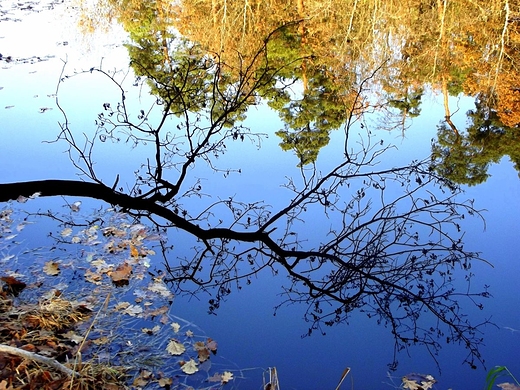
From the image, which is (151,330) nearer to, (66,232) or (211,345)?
(211,345)

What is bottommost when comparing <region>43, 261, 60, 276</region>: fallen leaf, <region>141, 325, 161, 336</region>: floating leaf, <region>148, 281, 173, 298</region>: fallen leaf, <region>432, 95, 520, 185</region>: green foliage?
<region>141, 325, 161, 336</region>: floating leaf

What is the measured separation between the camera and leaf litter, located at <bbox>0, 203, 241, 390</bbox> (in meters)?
2.91

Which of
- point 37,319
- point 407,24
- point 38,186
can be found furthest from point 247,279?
point 407,24

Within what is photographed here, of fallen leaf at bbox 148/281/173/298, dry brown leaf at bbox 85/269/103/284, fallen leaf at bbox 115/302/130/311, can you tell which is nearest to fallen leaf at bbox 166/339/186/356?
fallen leaf at bbox 115/302/130/311

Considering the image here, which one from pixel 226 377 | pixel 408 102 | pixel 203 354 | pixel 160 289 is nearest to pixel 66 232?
pixel 160 289

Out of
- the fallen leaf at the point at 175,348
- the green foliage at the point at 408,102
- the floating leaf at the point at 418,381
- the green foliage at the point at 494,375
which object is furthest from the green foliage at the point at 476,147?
the fallen leaf at the point at 175,348

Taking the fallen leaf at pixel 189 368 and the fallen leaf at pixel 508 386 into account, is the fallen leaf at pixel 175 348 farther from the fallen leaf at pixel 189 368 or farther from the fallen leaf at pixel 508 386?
the fallen leaf at pixel 508 386

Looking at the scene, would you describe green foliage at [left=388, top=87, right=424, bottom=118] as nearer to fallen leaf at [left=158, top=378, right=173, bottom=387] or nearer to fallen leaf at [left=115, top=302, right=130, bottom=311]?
fallen leaf at [left=115, top=302, right=130, bottom=311]

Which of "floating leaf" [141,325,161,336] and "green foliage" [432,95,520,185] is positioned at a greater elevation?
"green foliage" [432,95,520,185]

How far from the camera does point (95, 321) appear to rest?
3.34 metres

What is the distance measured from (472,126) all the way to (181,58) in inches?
226

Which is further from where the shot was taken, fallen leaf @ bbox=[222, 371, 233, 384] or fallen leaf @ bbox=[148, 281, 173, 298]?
fallen leaf @ bbox=[148, 281, 173, 298]

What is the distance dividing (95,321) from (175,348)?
614 mm

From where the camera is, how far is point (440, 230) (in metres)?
5.12
